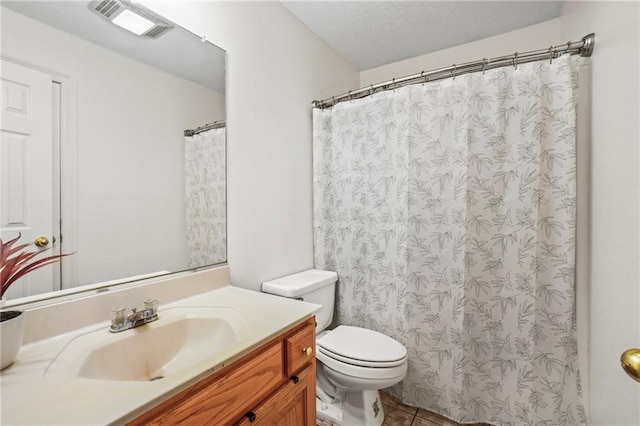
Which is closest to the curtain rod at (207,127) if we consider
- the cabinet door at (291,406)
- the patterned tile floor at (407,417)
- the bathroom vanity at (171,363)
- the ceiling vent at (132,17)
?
the ceiling vent at (132,17)

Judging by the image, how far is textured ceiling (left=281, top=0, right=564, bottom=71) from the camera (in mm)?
1691

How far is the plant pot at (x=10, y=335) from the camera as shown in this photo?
634 mm

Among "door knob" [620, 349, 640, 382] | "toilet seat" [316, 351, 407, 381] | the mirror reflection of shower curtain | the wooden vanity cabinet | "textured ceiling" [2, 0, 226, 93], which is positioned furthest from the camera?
"toilet seat" [316, 351, 407, 381]

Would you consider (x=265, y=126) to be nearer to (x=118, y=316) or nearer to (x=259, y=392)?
(x=118, y=316)

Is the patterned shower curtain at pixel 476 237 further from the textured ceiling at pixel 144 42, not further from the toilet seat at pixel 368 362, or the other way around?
the textured ceiling at pixel 144 42

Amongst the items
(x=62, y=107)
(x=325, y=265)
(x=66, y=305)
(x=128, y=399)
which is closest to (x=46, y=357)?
(x=66, y=305)

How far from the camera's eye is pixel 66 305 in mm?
859

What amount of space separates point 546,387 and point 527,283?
50 cm

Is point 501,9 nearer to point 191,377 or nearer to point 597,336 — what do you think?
point 597,336

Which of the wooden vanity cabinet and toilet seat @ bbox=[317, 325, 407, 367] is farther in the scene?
toilet seat @ bbox=[317, 325, 407, 367]

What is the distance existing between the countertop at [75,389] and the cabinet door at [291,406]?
0.62 ft

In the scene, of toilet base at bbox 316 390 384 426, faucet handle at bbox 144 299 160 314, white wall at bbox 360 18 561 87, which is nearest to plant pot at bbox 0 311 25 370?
faucet handle at bbox 144 299 160 314

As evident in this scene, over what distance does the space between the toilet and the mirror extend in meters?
0.55

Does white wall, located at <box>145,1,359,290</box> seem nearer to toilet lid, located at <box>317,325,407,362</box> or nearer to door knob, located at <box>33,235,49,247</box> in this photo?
toilet lid, located at <box>317,325,407,362</box>
